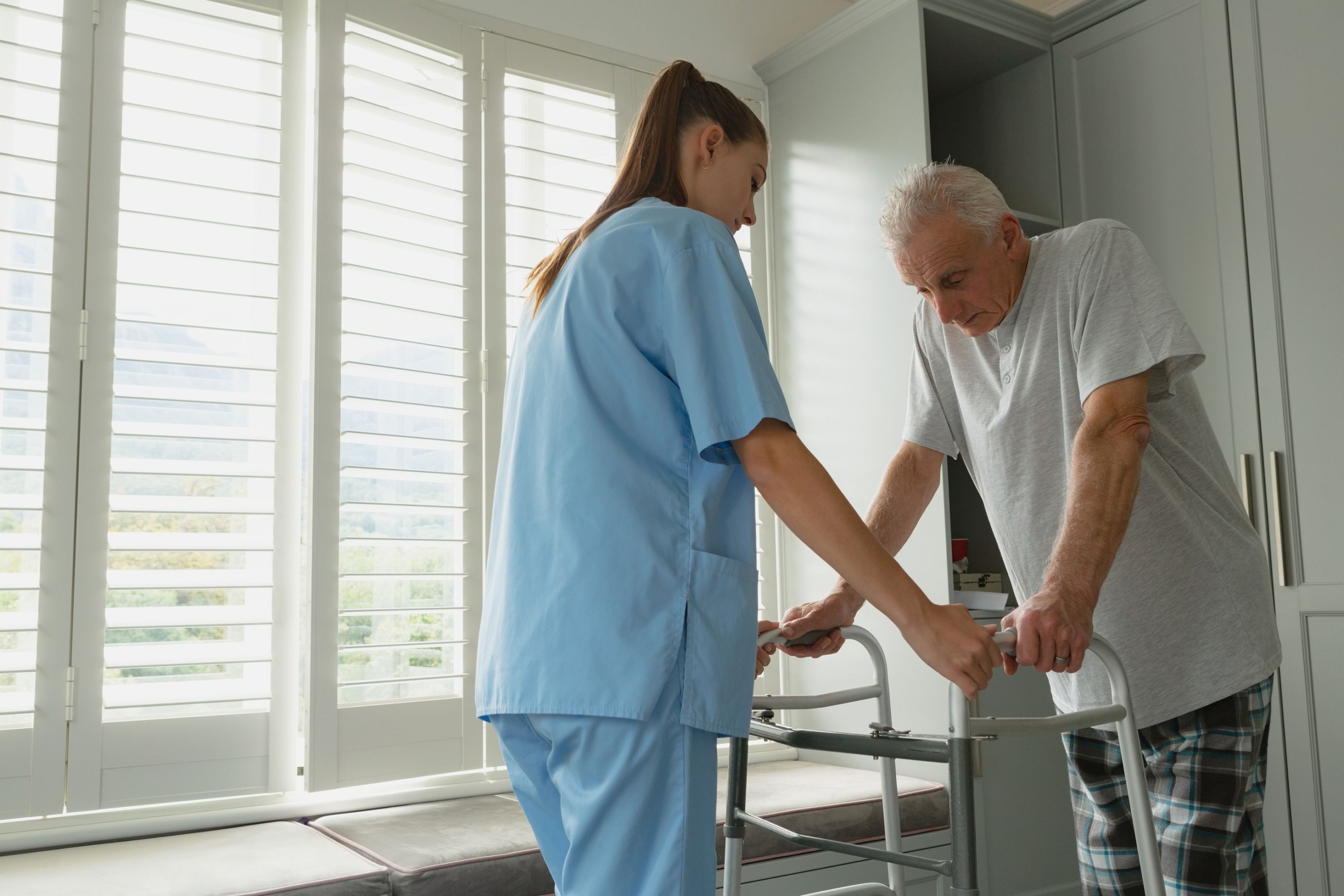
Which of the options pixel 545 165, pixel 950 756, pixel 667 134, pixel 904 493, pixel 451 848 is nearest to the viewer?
pixel 950 756

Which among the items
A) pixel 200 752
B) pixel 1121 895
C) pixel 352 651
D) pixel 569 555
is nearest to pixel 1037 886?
pixel 1121 895

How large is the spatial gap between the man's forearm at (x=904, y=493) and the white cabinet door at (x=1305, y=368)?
3.66 feet

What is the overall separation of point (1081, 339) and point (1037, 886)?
67.8 inches

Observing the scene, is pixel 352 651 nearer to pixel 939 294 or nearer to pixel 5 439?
pixel 5 439

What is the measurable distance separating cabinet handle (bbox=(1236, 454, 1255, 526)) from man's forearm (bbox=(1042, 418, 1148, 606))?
131 centimetres

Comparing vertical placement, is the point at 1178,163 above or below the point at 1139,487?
above

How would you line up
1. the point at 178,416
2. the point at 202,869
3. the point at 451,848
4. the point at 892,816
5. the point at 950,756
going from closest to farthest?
the point at 950,756
the point at 892,816
the point at 202,869
the point at 451,848
the point at 178,416

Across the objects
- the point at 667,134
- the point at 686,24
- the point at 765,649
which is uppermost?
the point at 686,24

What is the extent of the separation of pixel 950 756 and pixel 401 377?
1752mm

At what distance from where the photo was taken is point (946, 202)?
150cm

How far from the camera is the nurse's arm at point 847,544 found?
99cm

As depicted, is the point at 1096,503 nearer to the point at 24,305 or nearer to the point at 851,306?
the point at 851,306

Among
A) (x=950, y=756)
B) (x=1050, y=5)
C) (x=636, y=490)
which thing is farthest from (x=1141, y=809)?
(x=1050, y=5)

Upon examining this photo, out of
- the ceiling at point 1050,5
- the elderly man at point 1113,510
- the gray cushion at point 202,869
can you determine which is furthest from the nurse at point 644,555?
the ceiling at point 1050,5
